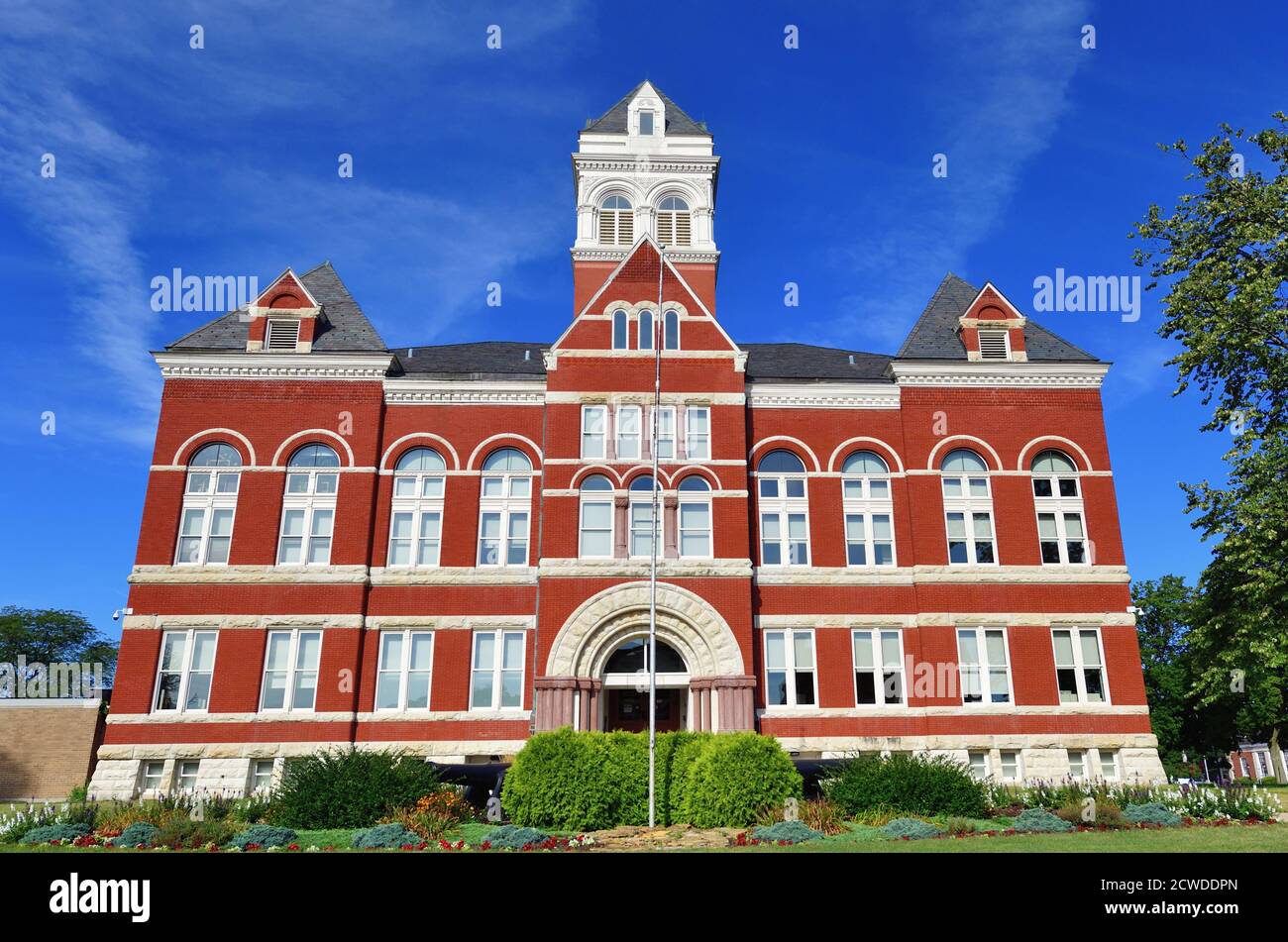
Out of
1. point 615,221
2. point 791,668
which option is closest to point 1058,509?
point 791,668

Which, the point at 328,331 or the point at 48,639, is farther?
the point at 48,639

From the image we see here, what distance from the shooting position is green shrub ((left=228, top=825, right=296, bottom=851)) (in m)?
17.2

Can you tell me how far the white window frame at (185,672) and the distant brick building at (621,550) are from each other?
91mm

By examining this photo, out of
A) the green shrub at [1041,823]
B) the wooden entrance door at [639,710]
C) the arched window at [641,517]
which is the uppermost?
the arched window at [641,517]

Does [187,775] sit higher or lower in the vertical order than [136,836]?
higher

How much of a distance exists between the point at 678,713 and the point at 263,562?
1488cm

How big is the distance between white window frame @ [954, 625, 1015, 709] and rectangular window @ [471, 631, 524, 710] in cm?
1459

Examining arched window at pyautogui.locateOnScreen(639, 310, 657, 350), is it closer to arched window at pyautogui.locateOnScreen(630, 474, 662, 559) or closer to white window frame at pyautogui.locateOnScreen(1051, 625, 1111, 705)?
arched window at pyautogui.locateOnScreen(630, 474, 662, 559)

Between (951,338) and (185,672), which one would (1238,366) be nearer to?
(951,338)

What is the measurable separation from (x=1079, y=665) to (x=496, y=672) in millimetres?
19387

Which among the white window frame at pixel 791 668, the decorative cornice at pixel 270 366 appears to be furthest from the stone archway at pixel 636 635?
the decorative cornice at pixel 270 366

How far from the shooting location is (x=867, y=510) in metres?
31.6

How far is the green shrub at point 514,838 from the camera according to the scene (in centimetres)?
1719

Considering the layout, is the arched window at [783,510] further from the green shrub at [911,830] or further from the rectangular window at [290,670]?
the rectangular window at [290,670]
